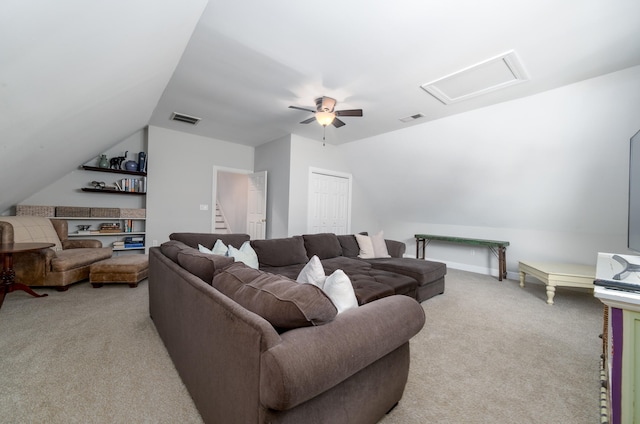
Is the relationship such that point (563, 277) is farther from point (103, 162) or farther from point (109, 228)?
point (103, 162)

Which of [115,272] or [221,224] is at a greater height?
[221,224]

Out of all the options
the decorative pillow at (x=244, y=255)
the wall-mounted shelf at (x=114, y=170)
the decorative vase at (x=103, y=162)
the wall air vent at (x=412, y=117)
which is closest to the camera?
the decorative pillow at (x=244, y=255)

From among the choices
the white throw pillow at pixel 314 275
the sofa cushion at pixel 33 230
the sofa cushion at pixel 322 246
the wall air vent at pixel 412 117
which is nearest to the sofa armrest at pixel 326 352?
the white throw pillow at pixel 314 275

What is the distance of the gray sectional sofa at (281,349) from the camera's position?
86 centimetres

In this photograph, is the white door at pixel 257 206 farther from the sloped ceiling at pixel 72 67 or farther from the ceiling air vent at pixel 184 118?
the sloped ceiling at pixel 72 67

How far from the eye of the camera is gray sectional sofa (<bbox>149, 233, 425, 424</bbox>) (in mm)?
865

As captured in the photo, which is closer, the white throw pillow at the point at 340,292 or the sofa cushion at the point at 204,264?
the white throw pillow at the point at 340,292

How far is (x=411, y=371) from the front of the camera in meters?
1.89

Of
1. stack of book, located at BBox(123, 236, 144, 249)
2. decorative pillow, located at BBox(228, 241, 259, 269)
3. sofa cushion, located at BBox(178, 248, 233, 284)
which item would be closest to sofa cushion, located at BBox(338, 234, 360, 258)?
decorative pillow, located at BBox(228, 241, 259, 269)

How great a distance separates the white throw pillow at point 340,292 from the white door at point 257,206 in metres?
4.23

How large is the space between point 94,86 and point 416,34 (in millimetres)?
2679

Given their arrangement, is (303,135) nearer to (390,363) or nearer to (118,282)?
(118,282)

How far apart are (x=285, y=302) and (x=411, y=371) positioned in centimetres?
141

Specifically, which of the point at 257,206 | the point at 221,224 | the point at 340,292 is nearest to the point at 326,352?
the point at 340,292
